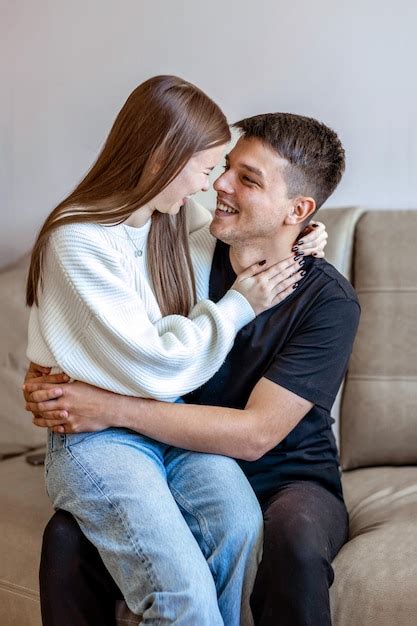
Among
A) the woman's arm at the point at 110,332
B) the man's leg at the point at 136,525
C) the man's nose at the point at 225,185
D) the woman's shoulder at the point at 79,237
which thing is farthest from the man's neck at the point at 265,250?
the man's leg at the point at 136,525

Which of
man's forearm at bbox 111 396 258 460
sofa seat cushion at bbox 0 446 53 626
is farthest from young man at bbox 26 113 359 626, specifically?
sofa seat cushion at bbox 0 446 53 626

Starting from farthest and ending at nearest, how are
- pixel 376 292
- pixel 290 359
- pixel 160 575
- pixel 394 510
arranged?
pixel 376 292 < pixel 394 510 < pixel 290 359 < pixel 160 575

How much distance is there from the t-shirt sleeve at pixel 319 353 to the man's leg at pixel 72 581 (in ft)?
1.46

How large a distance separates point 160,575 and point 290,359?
1.51 feet

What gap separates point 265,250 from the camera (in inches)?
73.9

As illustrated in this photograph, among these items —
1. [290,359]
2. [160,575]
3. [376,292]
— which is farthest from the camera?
[376,292]

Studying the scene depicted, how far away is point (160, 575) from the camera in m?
1.50

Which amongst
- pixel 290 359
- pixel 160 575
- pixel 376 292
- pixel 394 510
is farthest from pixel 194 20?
pixel 160 575

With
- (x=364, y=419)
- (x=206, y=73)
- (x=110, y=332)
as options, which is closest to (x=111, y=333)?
(x=110, y=332)

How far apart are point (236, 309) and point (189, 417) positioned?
0.22 meters

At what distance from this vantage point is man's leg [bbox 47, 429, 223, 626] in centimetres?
149

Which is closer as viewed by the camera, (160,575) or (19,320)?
(160,575)

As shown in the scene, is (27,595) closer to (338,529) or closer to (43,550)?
(43,550)

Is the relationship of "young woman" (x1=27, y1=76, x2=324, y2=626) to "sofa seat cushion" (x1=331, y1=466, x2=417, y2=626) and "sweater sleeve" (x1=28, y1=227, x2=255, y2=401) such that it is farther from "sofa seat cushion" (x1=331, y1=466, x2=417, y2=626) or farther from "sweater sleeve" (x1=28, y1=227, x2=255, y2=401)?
"sofa seat cushion" (x1=331, y1=466, x2=417, y2=626)
